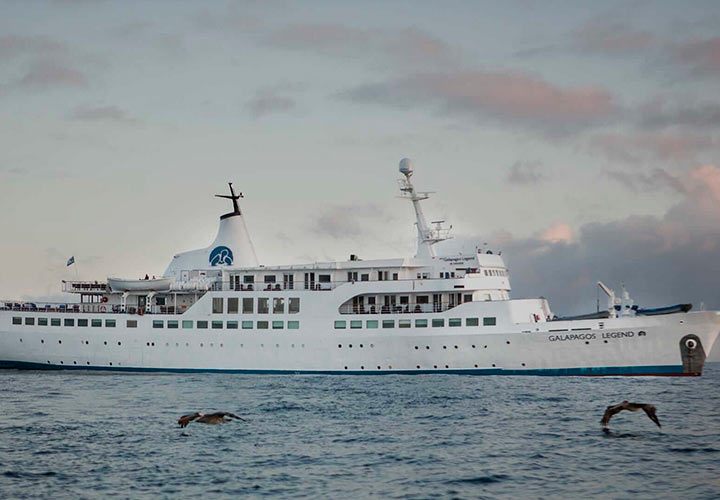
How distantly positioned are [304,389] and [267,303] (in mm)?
10949

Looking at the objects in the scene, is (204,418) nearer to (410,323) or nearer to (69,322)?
(410,323)

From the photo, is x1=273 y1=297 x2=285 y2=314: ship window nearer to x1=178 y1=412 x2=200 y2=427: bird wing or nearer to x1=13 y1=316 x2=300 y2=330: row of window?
x1=13 y1=316 x2=300 y2=330: row of window

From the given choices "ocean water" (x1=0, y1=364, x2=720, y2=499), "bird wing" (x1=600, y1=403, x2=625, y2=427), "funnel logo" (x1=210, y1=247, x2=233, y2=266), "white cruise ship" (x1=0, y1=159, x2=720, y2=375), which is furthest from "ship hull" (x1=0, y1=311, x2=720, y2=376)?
"bird wing" (x1=600, y1=403, x2=625, y2=427)

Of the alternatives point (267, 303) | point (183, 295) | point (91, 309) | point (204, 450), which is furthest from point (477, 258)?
point (204, 450)

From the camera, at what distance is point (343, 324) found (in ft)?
157

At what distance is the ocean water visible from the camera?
2053 cm

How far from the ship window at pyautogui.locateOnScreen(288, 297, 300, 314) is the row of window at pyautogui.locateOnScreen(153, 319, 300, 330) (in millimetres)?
798

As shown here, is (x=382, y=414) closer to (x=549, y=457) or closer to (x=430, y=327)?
(x=549, y=457)

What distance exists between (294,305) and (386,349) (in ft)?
20.4

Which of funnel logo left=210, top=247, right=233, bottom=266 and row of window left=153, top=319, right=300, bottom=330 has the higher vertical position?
funnel logo left=210, top=247, right=233, bottom=266

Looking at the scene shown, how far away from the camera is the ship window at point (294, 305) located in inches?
1941

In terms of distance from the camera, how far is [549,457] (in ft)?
78.5

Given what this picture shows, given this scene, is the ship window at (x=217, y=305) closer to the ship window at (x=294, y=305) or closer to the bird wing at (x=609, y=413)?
the ship window at (x=294, y=305)

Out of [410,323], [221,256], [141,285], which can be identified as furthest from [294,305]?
[141,285]
